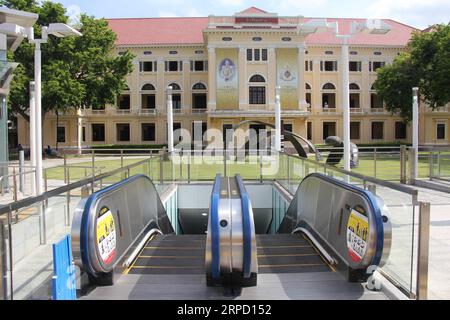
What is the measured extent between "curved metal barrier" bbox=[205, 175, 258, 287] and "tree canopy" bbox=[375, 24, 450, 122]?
36.7m

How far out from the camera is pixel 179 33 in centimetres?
6431

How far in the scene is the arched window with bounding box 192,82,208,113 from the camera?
6319 centimetres

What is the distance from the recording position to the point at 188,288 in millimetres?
5684

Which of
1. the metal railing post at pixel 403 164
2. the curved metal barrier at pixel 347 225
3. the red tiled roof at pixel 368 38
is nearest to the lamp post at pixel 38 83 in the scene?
the curved metal barrier at pixel 347 225

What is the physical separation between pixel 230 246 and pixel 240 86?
52962 mm

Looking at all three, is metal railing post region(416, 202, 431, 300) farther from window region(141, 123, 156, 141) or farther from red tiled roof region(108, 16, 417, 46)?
window region(141, 123, 156, 141)

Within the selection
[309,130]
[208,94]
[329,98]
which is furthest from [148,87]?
[329,98]

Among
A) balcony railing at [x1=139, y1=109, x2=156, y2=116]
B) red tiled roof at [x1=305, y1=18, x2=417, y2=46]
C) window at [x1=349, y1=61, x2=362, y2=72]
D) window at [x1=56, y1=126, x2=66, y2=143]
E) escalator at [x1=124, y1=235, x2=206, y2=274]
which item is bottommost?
escalator at [x1=124, y1=235, x2=206, y2=274]

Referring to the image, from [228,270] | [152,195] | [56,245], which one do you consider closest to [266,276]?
Result: [228,270]

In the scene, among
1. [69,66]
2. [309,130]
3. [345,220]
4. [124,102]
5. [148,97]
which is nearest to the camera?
[345,220]

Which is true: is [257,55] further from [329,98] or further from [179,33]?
[329,98]

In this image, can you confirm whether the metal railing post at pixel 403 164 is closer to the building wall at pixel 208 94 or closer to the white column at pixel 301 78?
the white column at pixel 301 78

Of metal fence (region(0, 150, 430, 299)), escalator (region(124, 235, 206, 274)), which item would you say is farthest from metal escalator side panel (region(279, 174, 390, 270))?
escalator (region(124, 235, 206, 274))
